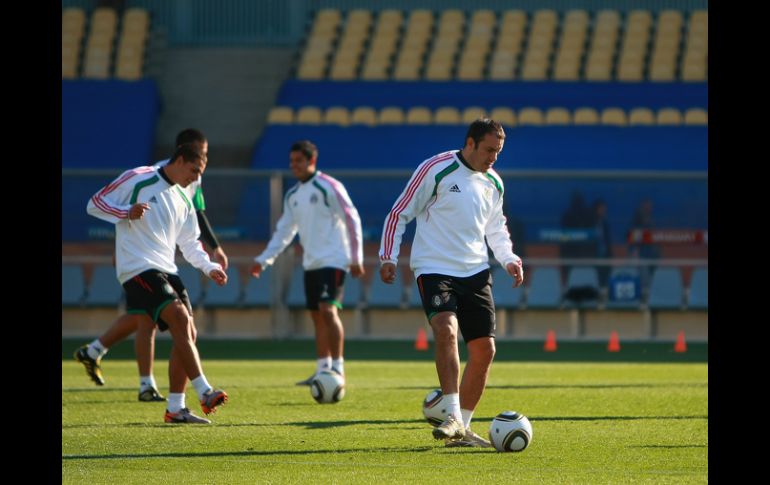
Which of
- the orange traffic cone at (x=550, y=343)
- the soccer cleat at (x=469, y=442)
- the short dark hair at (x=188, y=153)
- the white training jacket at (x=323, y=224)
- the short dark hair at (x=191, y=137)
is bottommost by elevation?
the orange traffic cone at (x=550, y=343)

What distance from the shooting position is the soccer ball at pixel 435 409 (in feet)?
31.0

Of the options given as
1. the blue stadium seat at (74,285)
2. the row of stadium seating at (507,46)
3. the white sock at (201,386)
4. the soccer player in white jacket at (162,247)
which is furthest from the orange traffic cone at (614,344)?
the white sock at (201,386)

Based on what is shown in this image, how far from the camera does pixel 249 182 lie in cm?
2184

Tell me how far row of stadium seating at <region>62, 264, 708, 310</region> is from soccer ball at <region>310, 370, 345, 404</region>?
8.79 m

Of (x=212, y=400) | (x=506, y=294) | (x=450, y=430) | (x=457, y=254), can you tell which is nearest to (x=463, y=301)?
(x=457, y=254)

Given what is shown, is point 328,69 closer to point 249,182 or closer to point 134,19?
point 134,19

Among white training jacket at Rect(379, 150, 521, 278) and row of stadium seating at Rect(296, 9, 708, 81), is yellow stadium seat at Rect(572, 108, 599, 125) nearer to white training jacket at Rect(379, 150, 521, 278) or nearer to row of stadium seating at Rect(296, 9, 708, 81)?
row of stadium seating at Rect(296, 9, 708, 81)

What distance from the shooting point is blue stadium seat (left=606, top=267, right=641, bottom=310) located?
68.6ft

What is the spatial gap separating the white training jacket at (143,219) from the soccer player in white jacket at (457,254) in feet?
6.49

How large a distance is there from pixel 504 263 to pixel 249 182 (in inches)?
497

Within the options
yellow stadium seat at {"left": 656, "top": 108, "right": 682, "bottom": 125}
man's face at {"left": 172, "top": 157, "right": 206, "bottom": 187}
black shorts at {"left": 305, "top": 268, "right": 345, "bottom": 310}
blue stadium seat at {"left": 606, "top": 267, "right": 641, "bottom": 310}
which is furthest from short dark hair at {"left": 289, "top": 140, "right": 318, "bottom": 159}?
yellow stadium seat at {"left": 656, "top": 108, "right": 682, "bottom": 125}

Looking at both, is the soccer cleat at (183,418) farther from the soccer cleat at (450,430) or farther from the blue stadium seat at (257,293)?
the blue stadium seat at (257,293)

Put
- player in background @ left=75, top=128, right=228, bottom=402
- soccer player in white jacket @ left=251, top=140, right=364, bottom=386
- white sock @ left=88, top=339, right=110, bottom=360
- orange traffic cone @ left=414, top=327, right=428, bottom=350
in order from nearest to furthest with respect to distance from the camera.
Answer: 1. player in background @ left=75, top=128, right=228, bottom=402
2. white sock @ left=88, top=339, right=110, bottom=360
3. soccer player in white jacket @ left=251, top=140, right=364, bottom=386
4. orange traffic cone @ left=414, top=327, right=428, bottom=350
